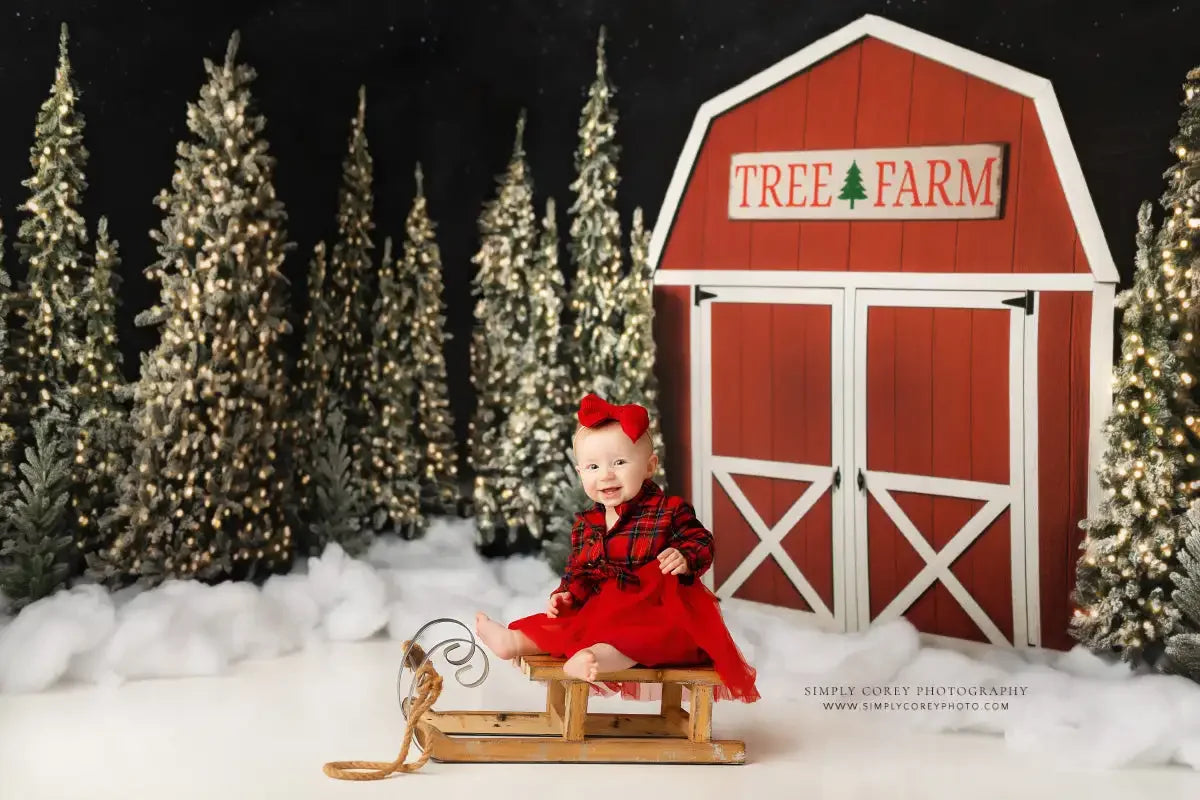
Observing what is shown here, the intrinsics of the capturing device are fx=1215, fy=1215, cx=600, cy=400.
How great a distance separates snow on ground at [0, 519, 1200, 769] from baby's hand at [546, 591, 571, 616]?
123 centimetres

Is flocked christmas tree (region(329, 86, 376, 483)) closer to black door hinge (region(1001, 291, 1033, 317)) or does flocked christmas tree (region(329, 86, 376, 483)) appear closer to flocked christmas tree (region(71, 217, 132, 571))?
flocked christmas tree (region(71, 217, 132, 571))

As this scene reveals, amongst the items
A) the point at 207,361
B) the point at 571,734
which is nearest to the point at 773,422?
the point at 571,734

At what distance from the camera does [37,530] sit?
534 cm

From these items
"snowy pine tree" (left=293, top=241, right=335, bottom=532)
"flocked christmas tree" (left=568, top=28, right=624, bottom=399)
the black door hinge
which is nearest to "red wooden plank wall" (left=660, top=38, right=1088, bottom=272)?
the black door hinge

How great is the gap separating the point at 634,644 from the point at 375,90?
12.9ft

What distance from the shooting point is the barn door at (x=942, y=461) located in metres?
5.27

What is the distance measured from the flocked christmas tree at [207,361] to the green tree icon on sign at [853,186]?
2.74 m

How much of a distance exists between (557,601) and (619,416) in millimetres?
655

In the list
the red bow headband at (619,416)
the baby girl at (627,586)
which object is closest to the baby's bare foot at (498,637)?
the baby girl at (627,586)

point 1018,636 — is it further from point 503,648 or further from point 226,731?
point 226,731

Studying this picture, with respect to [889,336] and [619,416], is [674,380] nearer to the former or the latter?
[889,336]

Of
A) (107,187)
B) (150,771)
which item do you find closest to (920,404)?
(150,771)

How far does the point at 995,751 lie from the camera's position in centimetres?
431

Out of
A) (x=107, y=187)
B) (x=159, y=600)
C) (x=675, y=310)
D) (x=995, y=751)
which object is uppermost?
(x=107, y=187)
